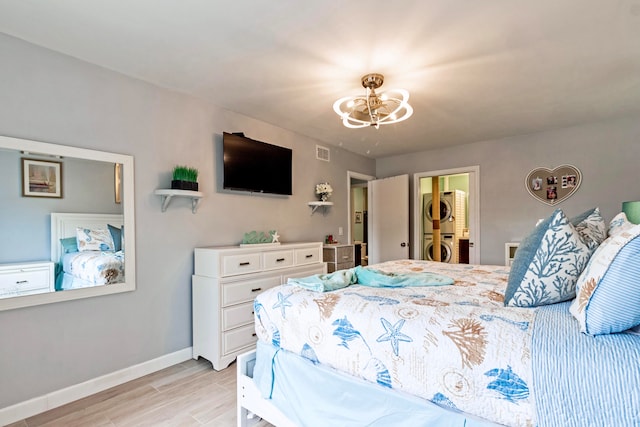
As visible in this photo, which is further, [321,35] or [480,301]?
[321,35]

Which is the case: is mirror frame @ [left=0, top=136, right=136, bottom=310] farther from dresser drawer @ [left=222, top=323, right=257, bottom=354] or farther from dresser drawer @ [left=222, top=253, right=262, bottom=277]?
dresser drawer @ [left=222, top=323, right=257, bottom=354]

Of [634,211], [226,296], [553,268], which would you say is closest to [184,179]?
[226,296]

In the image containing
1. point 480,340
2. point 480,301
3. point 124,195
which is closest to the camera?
point 480,340

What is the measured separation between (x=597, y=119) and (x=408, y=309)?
386cm

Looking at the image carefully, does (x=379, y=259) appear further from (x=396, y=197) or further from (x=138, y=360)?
(x=138, y=360)

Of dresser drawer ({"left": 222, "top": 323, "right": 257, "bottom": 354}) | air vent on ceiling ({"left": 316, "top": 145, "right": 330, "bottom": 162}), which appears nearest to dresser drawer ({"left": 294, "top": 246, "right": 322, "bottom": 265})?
dresser drawer ({"left": 222, "top": 323, "right": 257, "bottom": 354})

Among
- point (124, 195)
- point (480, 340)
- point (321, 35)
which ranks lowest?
point (480, 340)

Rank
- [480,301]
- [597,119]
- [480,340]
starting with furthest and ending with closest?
[597,119], [480,301], [480,340]

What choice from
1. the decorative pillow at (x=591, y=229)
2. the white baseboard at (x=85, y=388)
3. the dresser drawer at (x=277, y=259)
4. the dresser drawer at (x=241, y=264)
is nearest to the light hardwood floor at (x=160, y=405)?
the white baseboard at (x=85, y=388)

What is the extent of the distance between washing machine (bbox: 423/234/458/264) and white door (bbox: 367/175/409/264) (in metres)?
1.60

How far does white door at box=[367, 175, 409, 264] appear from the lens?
486 cm

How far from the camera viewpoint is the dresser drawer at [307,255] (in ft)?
10.8

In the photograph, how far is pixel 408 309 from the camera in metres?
1.35

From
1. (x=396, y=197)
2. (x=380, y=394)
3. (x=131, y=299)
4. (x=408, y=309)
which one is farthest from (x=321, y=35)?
(x=396, y=197)
